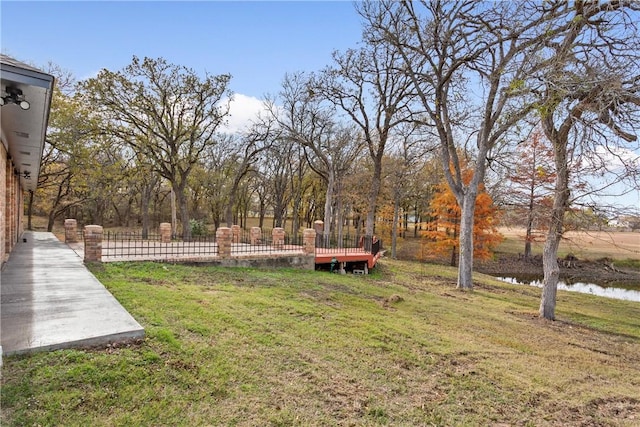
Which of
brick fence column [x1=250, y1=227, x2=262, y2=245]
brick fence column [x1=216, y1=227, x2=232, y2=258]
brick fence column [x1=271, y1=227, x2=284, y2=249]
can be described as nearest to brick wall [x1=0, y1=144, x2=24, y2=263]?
brick fence column [x1=216, y1=227, x2=232, y2=258]

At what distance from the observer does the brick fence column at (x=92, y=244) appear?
8.36 metres

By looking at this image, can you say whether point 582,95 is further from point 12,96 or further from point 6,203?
point 6,203

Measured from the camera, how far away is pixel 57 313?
14.7 ft

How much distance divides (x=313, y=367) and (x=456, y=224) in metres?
18.3

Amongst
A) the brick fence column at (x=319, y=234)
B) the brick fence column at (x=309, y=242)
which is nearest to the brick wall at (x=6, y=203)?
the brick fence column at (x=309, y=242)

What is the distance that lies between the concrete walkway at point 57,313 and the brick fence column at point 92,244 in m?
1.10

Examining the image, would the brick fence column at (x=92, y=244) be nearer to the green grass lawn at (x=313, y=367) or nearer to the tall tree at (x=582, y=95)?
the green grass lawn at (x=313, y=367)

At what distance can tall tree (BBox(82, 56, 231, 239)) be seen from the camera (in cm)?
1722

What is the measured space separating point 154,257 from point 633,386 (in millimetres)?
10260

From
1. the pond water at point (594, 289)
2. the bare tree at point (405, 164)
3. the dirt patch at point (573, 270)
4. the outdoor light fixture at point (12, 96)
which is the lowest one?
the pond water at point (594, 289)

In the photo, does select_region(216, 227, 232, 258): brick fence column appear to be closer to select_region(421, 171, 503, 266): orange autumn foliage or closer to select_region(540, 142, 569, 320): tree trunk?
select_region(540, 142, 569, 320): tree trunk

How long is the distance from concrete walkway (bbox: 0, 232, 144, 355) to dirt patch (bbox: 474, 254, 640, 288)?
76.6 ft

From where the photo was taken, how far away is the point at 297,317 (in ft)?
19.8

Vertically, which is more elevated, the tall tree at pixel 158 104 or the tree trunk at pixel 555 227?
the tall tree at pixel 158 104
